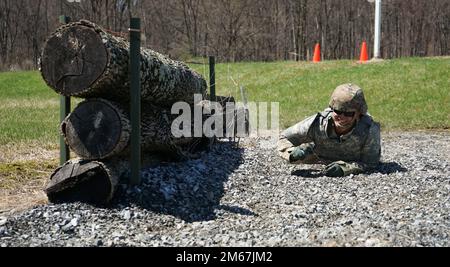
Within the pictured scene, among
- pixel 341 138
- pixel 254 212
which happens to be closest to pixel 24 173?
pixel 254 212

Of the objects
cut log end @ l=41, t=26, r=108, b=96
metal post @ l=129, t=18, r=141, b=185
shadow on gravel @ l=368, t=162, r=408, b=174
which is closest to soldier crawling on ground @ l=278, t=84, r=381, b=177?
shadow on gravel @ l=368, t=162, r=408, b=174

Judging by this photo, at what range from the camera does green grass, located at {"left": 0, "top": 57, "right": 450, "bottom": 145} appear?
1213 cm

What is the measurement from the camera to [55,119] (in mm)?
13562

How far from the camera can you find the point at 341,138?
6672 mm

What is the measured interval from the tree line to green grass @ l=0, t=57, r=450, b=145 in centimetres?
2067

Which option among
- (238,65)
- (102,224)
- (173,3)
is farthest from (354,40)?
(102,224)

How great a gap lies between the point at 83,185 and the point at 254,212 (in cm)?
163

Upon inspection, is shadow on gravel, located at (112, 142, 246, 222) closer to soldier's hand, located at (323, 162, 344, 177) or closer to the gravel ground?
the gravel ground

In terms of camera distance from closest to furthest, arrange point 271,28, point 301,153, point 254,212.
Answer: point 254,212 < point 301,153 < point 271,28

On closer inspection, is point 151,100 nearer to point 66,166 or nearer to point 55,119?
point 66,166

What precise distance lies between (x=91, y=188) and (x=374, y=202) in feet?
8.97

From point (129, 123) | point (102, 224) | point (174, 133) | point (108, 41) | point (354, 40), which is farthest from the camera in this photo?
point (354, 40)

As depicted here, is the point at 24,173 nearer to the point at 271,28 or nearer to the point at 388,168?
the point at 388,168

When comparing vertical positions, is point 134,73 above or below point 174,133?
above
